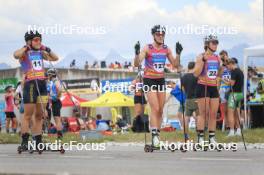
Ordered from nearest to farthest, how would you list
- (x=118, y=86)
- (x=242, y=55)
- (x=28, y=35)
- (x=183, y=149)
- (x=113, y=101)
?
1. (x=183, y=149)
2. (x=28, y=35)
3. (x=242, y=55)
4. (x=113, y=101)
5. (x=118, y=86)

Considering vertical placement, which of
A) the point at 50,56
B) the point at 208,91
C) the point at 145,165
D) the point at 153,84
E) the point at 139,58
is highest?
the point at 50,56

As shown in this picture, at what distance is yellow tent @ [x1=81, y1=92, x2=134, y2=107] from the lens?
29.5 metres

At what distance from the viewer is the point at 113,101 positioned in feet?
97.7

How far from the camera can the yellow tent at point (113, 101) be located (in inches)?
1163

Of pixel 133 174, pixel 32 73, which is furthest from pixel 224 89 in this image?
pixel 133 174

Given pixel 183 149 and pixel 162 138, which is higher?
pixel 162 138

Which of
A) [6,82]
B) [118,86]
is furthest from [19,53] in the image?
[6,82]

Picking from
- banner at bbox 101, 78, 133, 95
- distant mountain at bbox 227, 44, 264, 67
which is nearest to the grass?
distant mountain at bbox 227, 44, 264, 67

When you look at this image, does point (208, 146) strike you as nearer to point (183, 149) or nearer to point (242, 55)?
point (183, 149)

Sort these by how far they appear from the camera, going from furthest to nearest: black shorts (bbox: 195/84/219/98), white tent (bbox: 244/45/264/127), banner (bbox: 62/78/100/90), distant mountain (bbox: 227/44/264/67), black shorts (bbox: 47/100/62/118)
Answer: banner (bbox: 62/78/100/90)
distant mountain (bbox: 227/44/264/67)
white tent (bbox: 244/45/264/127)
black shorts (bbox: 47/100/62/118)
black shorts (bbox: 195/84/219/98)

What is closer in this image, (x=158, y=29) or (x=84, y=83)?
(x=158, y=29)

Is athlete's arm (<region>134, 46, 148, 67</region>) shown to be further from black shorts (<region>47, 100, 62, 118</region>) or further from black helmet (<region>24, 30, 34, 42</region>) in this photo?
black shorts (<region>47, 100, 62, 118</region>)

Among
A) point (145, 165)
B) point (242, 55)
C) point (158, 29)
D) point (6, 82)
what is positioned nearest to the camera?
point (145, 165)

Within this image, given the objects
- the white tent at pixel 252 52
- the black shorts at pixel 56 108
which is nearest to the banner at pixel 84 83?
the white tent at pixel 252 52
